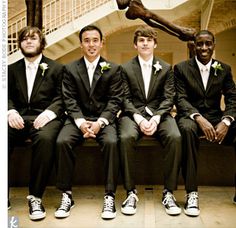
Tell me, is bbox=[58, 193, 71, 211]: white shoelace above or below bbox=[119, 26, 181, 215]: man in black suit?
below

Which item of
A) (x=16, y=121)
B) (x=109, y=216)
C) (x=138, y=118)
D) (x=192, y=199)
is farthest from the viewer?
(x=138, y=118)

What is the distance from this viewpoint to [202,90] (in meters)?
3.21

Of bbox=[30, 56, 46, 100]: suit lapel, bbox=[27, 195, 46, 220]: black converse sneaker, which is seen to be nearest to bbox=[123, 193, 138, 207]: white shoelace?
bbox=[27, 195, 46, 220]: black converse sneaker

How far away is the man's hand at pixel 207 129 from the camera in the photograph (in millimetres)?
2967

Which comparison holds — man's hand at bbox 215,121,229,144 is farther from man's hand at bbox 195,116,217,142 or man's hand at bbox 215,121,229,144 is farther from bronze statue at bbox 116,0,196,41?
bronze statue at bbox 116,0,196,41

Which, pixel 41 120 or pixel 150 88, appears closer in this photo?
pixel 41 120

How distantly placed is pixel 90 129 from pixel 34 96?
518 millimetres

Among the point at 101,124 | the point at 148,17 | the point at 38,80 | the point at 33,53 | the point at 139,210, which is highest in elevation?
the point at 148,17

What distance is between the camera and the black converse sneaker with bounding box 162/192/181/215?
2.80 meters

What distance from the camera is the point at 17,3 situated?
9.81m

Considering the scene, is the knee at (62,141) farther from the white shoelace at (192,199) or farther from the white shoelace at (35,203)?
the white shoelace at (192,199)

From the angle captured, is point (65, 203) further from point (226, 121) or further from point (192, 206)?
point (226, 121)

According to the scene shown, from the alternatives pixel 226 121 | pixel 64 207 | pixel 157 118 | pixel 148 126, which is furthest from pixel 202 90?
pixel 64 207

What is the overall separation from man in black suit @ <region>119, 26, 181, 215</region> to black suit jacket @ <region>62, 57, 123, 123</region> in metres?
0.09
